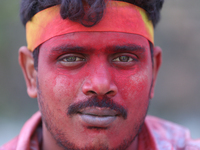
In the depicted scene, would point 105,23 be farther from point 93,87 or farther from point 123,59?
point 93,87

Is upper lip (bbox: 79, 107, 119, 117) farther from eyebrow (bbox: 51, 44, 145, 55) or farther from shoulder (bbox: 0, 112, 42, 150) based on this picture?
shoulder (bbox: 0, 112, 42, 150)

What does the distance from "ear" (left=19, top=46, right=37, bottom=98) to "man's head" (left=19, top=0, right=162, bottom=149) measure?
0.26 meters

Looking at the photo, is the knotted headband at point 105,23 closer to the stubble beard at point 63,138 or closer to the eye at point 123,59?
the eye at point 123,59

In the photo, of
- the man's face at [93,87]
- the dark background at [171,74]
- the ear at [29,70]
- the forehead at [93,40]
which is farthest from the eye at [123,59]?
the dark background at [171,74]

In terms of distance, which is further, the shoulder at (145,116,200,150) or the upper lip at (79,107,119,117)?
the shoulder at (145,116,200,150)

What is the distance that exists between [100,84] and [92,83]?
0.20ft

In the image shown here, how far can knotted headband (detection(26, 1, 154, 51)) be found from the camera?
173cm

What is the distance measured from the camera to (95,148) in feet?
5.65

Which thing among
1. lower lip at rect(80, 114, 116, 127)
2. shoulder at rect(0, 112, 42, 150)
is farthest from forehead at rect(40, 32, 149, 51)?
shoulder at rect(0, 112, 42, 150)

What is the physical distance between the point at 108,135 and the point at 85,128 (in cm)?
18

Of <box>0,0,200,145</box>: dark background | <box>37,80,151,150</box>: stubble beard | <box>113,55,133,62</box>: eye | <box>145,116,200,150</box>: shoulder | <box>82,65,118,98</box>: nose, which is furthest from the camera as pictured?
<box>0,0,200,145</box>: dark background

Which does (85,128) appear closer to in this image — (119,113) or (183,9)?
(119,113)

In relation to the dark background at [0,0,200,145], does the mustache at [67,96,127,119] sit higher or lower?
higher

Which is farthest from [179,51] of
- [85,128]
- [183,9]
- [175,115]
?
[85,128]
